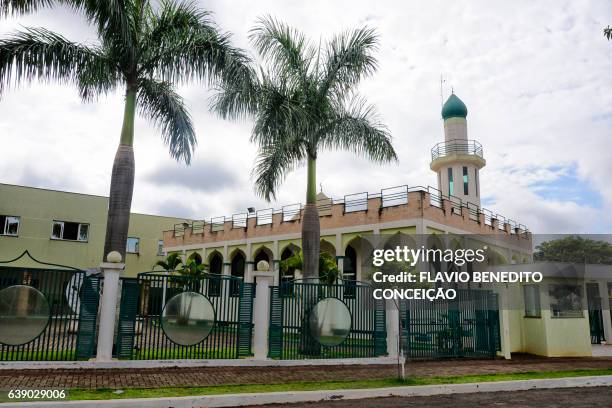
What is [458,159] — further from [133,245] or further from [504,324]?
[133,245]

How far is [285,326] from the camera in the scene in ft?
39.2

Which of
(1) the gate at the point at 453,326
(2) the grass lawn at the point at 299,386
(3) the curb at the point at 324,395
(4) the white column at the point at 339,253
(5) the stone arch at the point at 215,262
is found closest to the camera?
(3) the curb at the point at 324,395

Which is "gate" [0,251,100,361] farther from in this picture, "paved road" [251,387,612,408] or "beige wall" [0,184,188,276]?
"beige wall" [0,184,188,276]

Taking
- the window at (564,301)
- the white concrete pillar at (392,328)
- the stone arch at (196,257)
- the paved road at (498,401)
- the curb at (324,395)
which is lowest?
the paved road at (498,401)

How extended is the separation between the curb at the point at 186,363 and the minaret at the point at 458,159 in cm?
1939

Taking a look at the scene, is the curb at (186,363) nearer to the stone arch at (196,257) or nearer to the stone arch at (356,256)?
the stone arch at (356,256)

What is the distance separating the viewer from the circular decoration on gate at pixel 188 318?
1079cm

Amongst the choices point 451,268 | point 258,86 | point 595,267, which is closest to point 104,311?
point 258,86

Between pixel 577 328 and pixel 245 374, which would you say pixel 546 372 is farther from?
pixel 245 374

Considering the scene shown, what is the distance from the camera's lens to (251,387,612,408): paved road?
307 inches

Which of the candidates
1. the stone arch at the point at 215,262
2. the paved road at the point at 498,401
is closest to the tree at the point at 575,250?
the stone arch at the point at 215,262

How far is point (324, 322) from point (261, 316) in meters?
1.70

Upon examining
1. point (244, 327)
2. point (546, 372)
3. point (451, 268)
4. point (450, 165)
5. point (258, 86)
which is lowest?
point (546, 372)

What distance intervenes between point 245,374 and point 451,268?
14.2m
